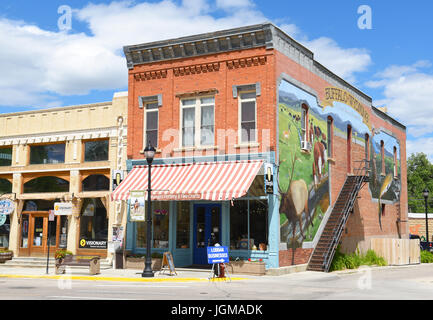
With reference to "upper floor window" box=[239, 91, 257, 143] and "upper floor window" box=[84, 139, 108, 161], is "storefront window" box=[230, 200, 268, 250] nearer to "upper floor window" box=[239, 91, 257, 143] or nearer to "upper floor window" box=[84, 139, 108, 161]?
"upper floor window" box=[239, 91, 257, 143]

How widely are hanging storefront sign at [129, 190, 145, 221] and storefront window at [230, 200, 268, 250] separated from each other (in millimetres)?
3888

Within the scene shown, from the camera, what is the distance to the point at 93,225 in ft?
90.2

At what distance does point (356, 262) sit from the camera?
27141 mm

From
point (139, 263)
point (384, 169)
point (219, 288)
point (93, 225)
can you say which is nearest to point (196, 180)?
point (139, 263)

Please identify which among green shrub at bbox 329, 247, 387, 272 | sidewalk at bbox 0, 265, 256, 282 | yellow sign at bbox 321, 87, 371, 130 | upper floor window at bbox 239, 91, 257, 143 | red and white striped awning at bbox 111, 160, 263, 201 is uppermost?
yellow sign at bbox 321, 87, 371, 130

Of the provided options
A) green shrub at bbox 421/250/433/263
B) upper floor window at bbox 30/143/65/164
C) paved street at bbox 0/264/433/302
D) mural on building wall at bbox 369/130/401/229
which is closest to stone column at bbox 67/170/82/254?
upper floor window at bbox 30/143/65/164

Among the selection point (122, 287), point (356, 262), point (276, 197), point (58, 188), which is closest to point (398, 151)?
point (356, 262)

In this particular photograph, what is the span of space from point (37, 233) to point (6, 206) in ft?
7.75

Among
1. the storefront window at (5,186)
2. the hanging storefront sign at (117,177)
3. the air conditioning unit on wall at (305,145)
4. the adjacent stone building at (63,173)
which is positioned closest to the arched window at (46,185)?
the adjacent stone building at (63,173)

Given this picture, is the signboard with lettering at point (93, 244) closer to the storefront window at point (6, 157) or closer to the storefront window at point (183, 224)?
the storefront window at point (183, 224)

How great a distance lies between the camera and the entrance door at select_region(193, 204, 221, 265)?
2421 cm

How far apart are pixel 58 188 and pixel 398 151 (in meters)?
24.5

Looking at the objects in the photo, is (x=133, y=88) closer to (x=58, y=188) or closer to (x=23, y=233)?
(x=58, y=188)
